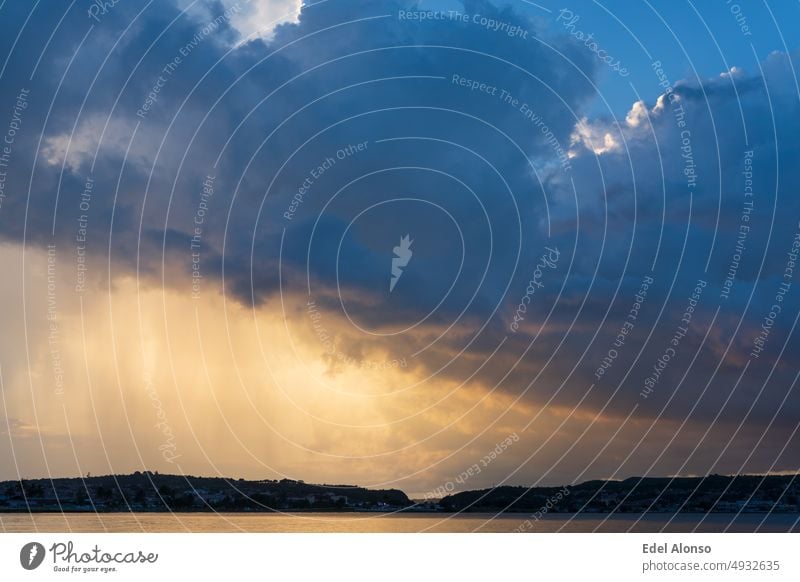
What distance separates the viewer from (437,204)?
55.3 m
